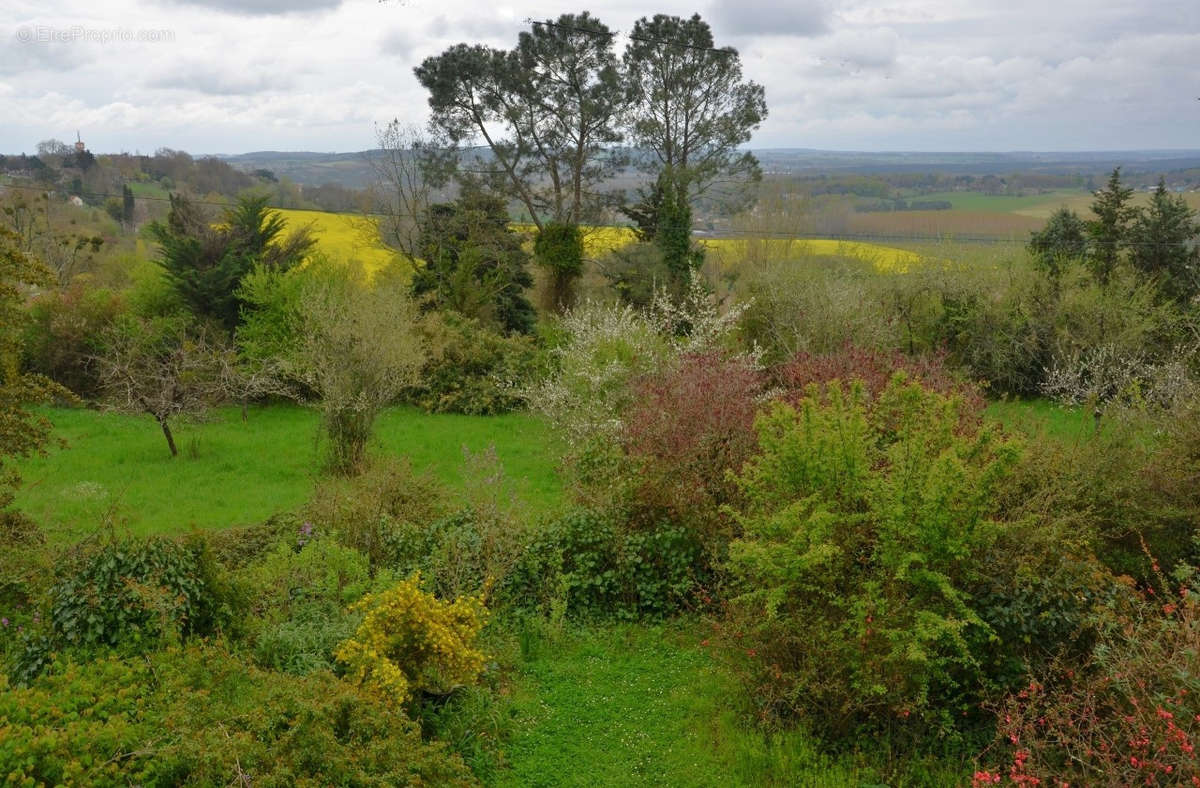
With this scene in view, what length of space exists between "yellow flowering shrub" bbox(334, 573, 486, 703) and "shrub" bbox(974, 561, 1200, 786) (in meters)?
3.69

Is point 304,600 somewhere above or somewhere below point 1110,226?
below

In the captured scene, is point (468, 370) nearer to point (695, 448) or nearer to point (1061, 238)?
point (695, 448)

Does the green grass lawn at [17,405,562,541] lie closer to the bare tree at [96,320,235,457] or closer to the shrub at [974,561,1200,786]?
the bare tree at [96,320,235,457]

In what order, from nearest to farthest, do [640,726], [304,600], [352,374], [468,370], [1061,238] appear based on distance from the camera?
[640,726], [304,600], [352,374], [468,370], [1061,238]

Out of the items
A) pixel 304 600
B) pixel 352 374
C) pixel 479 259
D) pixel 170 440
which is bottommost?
pixel 304 600

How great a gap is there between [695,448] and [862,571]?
112 inches

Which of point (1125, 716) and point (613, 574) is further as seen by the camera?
point (613, 574)

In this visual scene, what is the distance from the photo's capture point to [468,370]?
19.0m

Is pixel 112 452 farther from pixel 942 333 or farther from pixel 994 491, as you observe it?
pixel 942 333

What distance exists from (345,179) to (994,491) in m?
33.6

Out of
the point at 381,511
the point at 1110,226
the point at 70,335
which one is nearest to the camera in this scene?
the point at 381,511

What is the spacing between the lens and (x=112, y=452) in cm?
1439

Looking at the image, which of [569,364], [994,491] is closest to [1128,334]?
[569,364]

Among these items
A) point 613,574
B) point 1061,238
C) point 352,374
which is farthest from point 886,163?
point 613,574
